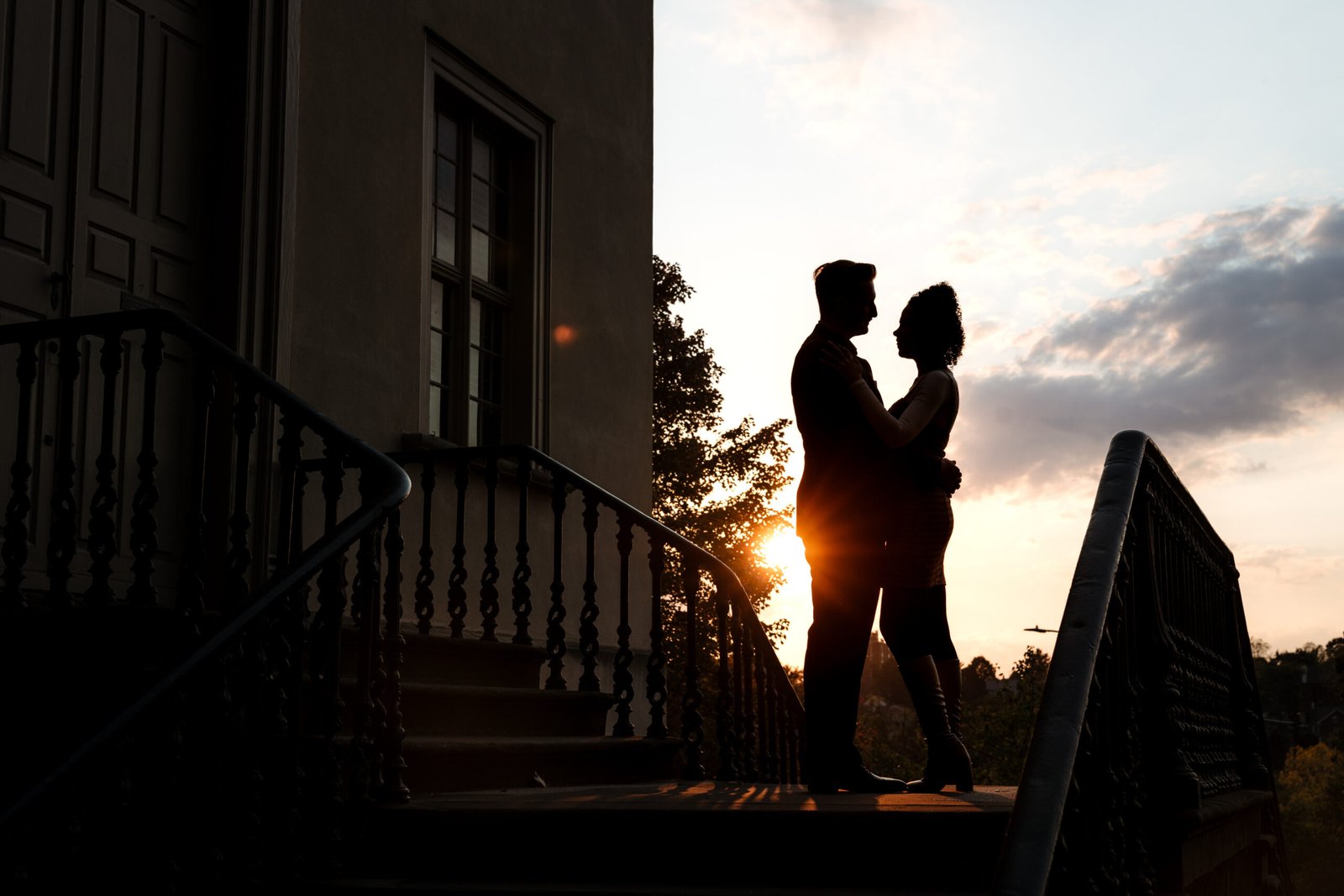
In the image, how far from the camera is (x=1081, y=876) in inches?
111

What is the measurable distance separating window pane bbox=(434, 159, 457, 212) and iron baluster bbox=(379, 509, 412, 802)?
4.04m

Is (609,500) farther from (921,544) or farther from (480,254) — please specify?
(480,254)

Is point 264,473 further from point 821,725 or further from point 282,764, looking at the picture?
point 821,725

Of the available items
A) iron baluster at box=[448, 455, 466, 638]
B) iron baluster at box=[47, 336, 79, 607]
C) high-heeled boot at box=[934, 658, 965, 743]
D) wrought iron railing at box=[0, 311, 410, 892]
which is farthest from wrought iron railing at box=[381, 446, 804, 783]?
high-heeled boot at box=[934, 658, 965, 743]

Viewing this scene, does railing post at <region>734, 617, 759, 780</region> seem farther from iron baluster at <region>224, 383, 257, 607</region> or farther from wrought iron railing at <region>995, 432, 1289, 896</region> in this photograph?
iron baluster at <region>224, 383, 257, 607</region>

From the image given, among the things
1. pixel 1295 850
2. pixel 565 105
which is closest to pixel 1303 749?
pixel 1295 850

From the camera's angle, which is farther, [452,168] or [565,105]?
[565,105]

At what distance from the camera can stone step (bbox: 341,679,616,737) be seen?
5.45m

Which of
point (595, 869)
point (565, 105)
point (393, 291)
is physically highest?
point (565, 105)

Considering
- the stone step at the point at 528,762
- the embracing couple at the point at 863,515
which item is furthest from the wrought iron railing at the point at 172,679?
the embracing couple at the point at 863,515

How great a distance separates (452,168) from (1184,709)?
5.75 m

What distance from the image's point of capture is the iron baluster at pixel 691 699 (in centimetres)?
665

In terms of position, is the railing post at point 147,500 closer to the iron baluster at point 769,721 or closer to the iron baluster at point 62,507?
the iron baluster at point 62,507

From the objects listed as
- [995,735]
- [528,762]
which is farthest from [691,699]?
[995,735]
